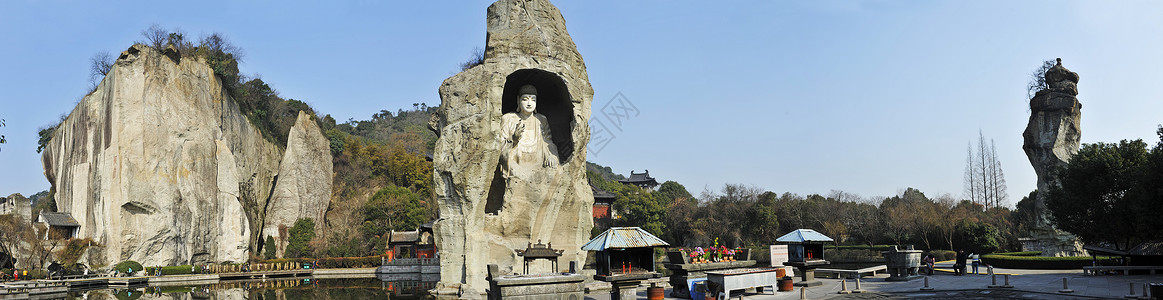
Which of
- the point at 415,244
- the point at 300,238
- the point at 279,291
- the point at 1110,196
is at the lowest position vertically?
the point at 279,291

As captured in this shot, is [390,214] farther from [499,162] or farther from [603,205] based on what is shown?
[499,162]

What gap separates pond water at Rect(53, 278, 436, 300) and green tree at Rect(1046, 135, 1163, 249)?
74.7ft

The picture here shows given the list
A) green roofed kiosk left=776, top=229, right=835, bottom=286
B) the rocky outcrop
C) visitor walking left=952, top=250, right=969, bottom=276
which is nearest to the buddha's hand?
green roofed kiosk left=776, top=229, right=835, bottom=286

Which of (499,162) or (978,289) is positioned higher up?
(499,162)

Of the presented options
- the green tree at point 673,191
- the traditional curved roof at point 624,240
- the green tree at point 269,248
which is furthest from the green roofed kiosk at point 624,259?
the green tree at point 673,191

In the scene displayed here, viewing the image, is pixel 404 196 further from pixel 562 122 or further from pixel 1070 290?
pixel 1070 290

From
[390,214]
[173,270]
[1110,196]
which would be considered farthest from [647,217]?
[1110,196]

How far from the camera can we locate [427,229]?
45.8 meters

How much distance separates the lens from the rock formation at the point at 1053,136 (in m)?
31.7

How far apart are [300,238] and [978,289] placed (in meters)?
46.1

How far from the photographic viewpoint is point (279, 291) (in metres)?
31.1

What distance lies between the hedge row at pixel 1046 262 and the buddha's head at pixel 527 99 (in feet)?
66.1

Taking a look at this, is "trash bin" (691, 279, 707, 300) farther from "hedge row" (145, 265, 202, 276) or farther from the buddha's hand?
"hedge row" (145, 265, 202, 276)

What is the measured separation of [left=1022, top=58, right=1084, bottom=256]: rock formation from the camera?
104ft
